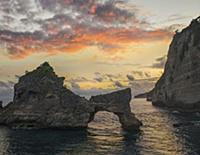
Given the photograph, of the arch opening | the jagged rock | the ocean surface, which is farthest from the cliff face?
the jagged rock

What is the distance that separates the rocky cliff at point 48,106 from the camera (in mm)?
104438

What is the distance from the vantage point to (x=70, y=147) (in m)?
79.5

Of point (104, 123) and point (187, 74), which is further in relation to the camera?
point (187, 74)

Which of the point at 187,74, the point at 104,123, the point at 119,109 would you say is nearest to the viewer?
the point at 119,109

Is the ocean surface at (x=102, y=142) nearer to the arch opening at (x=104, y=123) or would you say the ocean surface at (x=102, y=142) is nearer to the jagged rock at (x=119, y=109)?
the jagged rock at (x=119, y=109)

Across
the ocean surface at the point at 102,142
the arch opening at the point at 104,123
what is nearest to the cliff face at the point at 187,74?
the arch opening at the point at 104,123

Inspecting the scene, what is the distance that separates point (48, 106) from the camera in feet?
351

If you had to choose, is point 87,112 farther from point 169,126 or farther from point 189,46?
point 189,46

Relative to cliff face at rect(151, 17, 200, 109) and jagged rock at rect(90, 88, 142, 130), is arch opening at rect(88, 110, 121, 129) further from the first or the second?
cliff face at rect(151, 17, 200, 109)

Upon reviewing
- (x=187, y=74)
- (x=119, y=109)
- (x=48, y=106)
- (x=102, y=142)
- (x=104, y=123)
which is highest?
(x=187, y=74)

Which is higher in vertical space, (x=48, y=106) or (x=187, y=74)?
(x=187, y=74)

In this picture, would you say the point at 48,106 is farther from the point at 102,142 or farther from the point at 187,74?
the point at 187,74

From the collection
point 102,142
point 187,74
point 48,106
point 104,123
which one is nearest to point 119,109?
point 104,123

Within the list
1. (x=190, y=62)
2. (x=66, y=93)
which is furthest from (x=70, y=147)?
(x=190, y=62)
